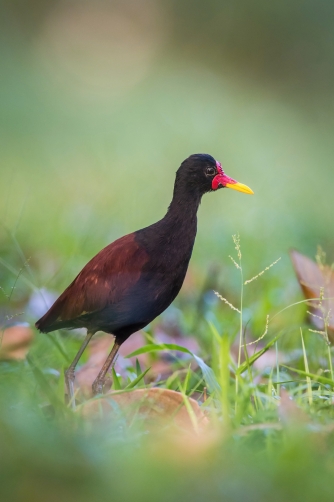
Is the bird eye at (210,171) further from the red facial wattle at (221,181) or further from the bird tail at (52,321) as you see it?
the bird tail at (52,321)

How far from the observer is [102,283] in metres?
2.32

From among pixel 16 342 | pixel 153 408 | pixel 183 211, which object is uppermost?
pixel 183 211

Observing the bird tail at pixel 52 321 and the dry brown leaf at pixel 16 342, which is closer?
the bird tail at pixel 52 321

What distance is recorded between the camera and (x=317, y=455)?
52.1 inches

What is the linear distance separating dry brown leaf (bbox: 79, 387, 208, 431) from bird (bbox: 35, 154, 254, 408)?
1.51ft

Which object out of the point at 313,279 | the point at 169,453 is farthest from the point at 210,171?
the point at 169,453

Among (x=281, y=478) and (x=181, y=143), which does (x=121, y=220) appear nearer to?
(x=181, y=143)

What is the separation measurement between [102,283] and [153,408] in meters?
0.68

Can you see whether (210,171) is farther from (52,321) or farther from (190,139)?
(190,139)

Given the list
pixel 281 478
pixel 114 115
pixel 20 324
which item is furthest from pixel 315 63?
pixel 281 478

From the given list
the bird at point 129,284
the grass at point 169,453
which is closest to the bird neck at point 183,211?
the bird at point 129,284

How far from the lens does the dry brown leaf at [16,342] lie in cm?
268

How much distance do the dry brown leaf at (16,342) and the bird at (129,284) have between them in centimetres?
28

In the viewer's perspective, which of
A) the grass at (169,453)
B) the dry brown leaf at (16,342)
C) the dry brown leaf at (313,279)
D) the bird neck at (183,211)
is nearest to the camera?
the grass at (169,453)
